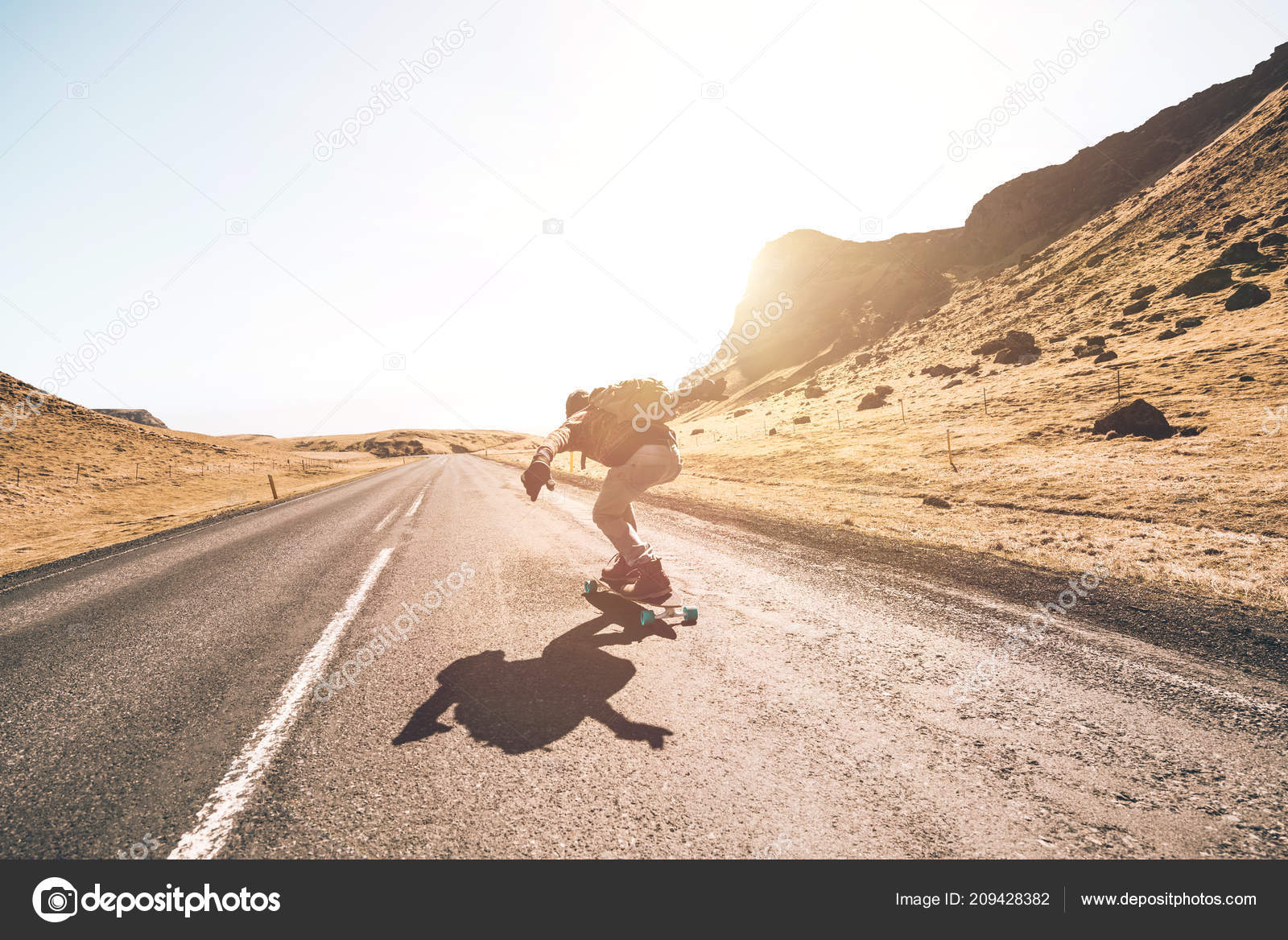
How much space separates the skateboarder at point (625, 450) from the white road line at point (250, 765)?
2717 mm

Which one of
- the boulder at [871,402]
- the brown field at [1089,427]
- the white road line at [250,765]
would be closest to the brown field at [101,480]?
the white road line at [250,765]

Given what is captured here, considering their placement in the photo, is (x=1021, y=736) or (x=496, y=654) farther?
(x=496, y=654)

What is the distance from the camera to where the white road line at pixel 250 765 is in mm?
2199

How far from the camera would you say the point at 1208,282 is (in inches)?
1508

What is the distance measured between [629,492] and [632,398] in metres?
1.04

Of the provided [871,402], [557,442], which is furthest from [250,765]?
[871,402]

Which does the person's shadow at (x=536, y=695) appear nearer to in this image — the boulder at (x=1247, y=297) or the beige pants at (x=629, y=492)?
the beige pants at (x=629, y=492)

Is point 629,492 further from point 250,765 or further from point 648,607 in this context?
point 250,765
